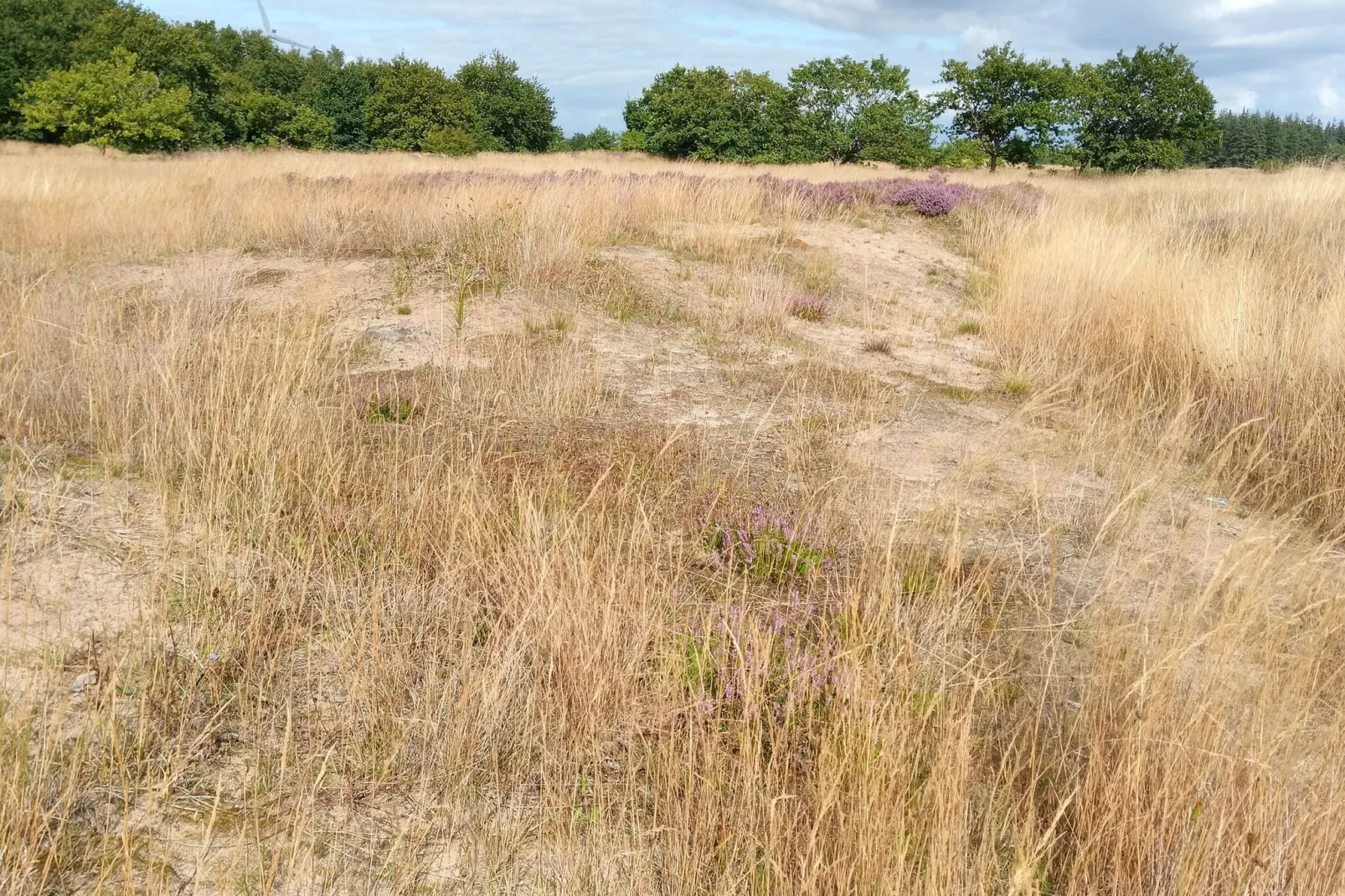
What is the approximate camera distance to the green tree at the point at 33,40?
34.6m

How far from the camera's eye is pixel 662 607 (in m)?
2.70

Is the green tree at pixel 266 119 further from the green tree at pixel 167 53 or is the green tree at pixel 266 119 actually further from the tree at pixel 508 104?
the tree at pixel 508 104

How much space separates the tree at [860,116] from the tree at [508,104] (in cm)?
1299

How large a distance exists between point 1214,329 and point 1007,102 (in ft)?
113

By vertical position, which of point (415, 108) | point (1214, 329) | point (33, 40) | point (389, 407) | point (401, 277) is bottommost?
point (389, 407)

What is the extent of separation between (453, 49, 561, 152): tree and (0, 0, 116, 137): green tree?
16.4 m

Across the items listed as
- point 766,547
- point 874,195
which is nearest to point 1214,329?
point 766,547

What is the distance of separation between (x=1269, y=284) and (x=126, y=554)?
8.01 m

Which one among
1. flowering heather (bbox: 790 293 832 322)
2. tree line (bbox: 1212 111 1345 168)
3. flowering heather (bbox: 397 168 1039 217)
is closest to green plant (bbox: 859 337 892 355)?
flowering heather (bbox: 790 293 832 322)

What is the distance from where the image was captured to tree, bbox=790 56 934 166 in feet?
113

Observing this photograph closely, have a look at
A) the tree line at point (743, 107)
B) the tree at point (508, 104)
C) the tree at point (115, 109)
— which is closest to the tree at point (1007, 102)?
the tree line at point (743, 107)

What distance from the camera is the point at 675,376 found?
19.0ft

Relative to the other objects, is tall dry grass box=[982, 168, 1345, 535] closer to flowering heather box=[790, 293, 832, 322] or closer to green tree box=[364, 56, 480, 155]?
flowering heather box=[790, 293, 832, 322]

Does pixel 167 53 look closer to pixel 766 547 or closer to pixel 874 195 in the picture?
pixel 874 195
